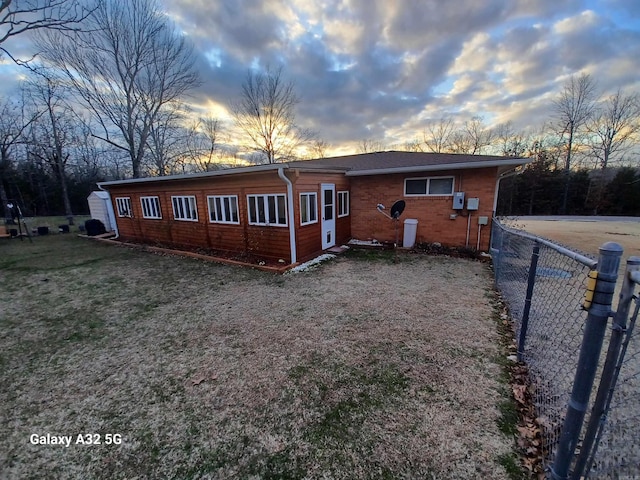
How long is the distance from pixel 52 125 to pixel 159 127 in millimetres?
5914

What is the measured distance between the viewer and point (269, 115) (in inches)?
822

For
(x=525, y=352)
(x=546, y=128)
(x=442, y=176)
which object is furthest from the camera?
(x=546, y=128)

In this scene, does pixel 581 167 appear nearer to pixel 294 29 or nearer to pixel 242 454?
pixel 294 29

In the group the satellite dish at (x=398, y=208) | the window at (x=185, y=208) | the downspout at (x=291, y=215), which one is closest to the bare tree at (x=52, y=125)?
the window at (x=185, y=208)

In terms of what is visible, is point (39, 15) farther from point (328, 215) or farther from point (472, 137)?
point (472, 137)

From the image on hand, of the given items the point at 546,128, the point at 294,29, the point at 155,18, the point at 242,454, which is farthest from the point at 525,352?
the point at 546,128

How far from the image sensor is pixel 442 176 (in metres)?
8.08

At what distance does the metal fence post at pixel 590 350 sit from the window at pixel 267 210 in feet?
20.6

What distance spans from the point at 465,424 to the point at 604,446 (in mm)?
914

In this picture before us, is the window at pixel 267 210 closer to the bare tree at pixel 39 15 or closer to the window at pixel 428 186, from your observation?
the window at pixel 428 186

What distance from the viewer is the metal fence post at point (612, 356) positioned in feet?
3.62

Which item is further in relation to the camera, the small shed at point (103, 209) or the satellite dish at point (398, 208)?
the small shed at point (103, 209)

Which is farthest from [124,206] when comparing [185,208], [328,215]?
[328,215]

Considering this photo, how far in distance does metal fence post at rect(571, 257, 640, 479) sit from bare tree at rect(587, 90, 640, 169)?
31039 millimetres
